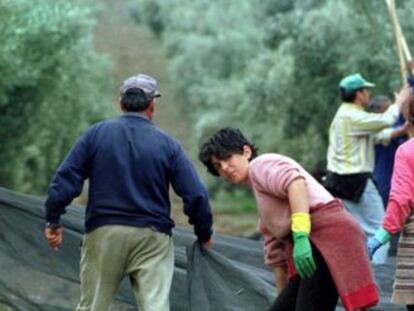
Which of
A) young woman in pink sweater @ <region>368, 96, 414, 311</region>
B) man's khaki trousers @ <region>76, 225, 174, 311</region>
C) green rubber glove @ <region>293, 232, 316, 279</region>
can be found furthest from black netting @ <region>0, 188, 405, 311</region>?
green rubber glove @ <region>293, 232, 316, 279</region>

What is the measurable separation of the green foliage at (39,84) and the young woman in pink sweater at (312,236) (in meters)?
10.6

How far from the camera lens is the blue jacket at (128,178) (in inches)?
308

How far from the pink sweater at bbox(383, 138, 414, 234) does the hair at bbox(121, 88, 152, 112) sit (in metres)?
1.60

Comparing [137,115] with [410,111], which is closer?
[410,111]

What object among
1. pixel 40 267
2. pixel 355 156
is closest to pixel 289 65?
pixel 355 156

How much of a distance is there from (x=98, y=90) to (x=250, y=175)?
22075mm

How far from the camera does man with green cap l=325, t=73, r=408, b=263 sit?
38.4 feet

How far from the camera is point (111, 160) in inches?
309

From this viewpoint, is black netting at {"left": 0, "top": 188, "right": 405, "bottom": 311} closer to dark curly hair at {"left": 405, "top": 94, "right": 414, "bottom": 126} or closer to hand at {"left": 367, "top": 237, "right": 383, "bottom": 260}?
hand at {"left": 367, "top": 237, "right": 383, "bottom": 260}

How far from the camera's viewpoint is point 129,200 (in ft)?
25.6

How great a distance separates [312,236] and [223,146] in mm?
733

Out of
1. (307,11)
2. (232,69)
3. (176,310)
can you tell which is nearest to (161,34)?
(232,69)

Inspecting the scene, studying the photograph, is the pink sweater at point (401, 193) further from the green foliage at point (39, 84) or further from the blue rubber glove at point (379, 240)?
the green foliage at point (39, 84)

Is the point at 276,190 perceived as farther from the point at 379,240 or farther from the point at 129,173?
the point at 129,173
